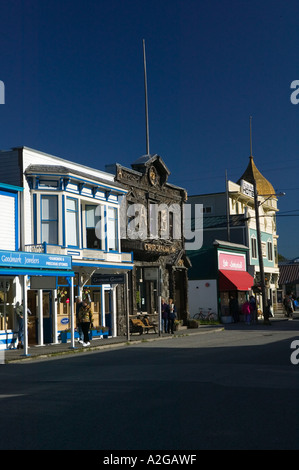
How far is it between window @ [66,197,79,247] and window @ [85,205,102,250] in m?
1.59

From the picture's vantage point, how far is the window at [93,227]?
28906 millimetres

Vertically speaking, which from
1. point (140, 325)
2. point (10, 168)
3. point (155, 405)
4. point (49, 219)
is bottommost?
point (155, 405)

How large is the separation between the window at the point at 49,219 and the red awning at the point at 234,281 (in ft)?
68.6

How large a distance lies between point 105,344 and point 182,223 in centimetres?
1613

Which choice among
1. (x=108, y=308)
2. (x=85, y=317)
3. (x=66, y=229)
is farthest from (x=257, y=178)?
(x=85, y=317)

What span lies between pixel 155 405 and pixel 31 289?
13.8 m

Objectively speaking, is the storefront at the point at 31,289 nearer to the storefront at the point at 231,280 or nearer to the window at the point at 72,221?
the window at the point at 72,221

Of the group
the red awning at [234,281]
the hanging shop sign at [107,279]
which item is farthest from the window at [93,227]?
the red awning at [234,281]

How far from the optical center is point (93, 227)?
2911 cm

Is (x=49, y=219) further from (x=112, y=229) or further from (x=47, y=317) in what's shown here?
(x=112, y=229)

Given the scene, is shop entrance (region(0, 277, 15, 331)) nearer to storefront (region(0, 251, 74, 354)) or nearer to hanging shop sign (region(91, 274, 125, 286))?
storefront (region(0, 251, 74, 354))

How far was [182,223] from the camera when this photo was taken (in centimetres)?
3928

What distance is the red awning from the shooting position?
44.7m

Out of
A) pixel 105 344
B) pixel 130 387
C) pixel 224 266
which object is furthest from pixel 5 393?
pixel 224 266
